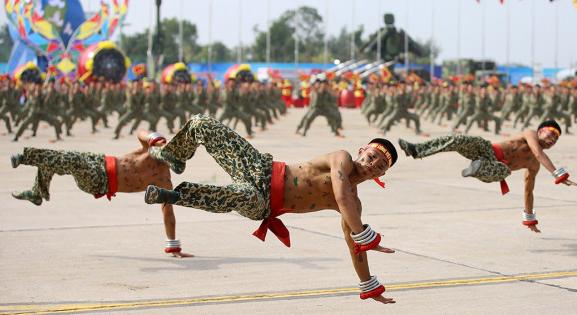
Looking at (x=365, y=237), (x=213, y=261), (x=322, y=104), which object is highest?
(x=365, y=237)

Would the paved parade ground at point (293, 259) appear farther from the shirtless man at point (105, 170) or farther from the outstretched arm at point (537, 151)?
the outstretched arm at point (537, 151)

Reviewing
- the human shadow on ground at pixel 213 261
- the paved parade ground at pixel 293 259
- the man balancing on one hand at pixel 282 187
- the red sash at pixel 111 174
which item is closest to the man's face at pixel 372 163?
the man balancing on one hand at pixel 282 187

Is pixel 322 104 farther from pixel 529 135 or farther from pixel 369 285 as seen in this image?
pixel 369 285

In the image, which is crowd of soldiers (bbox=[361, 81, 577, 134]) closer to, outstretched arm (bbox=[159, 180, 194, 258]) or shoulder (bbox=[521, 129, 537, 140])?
shoulder (bbox=[521, 129, 537, 140])

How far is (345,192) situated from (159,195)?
1102 mm

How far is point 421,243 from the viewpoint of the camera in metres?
10.1

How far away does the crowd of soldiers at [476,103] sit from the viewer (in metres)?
30.5

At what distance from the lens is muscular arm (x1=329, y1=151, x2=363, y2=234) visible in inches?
253

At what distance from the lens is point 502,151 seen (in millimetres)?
10773

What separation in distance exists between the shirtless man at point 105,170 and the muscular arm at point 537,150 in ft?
11.4

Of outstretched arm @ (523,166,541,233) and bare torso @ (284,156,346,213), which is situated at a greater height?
bare torso @ (284,156,346,213)

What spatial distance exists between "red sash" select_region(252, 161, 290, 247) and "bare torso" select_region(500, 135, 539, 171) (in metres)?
4.21

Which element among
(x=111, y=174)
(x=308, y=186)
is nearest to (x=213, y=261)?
(x=111, y=174)

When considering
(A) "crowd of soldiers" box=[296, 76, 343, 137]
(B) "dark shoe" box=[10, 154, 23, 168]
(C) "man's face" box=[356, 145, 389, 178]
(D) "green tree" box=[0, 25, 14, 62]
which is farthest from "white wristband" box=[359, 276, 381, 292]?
(D) "green tree" box=[0, 25, 14, 62]
